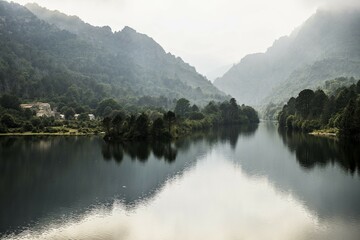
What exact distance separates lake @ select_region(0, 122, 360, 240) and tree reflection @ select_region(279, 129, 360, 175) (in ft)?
0.85

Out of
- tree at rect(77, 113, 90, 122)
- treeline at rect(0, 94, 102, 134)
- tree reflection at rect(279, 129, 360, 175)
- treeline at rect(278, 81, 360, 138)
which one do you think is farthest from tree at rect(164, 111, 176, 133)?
tree at rect(77, 113, 90, 122)

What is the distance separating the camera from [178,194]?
59938mm

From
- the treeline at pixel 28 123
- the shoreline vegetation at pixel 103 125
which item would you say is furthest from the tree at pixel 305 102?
the treeline at pixel 28 123

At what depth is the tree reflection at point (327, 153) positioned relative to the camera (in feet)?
262

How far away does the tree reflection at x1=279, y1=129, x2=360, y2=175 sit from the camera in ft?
262

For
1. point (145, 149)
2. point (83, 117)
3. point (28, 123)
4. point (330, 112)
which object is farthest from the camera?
point (83, 117)

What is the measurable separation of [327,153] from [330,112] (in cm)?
6303

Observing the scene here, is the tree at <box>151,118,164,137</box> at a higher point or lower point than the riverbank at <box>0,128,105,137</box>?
higher

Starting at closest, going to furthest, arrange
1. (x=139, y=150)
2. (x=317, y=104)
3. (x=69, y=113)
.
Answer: (x=139, y=150) → (x=317, y=104) → (x=69, y=113)

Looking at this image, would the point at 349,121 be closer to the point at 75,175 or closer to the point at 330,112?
the point at 330,112

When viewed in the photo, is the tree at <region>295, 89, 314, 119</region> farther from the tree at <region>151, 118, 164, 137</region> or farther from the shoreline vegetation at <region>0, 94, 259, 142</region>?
the tree at <region>151, 118, 164, 137</region>

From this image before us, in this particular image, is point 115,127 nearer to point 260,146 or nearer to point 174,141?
point 174,141

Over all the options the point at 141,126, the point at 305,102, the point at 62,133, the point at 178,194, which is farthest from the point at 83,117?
the point at 178,194

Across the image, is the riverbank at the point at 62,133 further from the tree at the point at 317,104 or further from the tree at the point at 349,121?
the tree at the point at 317,104
